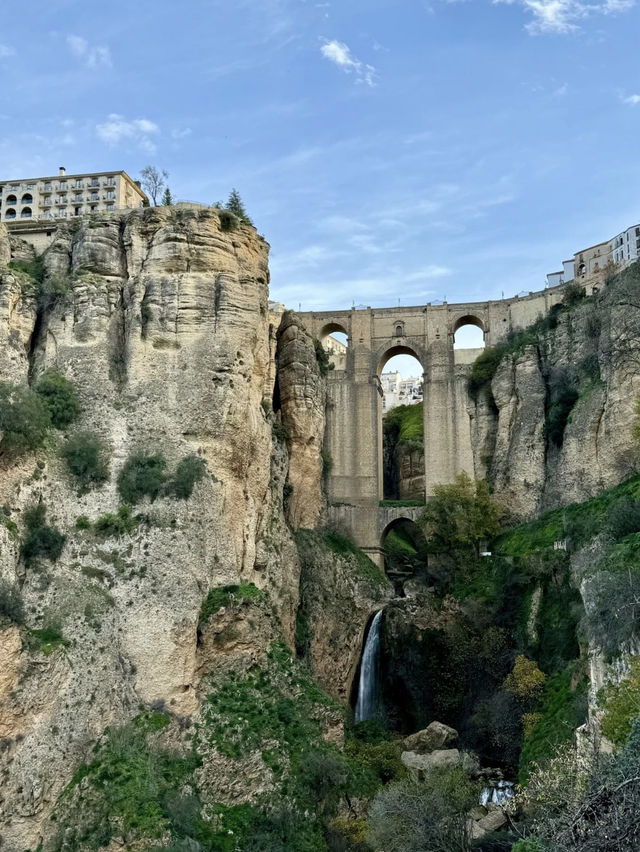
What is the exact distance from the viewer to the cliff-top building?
58594 millimetres

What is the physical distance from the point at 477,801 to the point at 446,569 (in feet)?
54.1

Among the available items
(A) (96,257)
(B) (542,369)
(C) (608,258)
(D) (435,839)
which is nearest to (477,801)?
(D) (435,839)

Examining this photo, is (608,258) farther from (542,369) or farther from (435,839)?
(435,839)

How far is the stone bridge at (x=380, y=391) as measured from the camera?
52.2m

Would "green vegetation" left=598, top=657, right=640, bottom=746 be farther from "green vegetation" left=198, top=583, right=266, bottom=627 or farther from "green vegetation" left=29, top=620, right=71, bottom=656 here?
"green vegetation" left=29, top=620, right=71, bottom=656

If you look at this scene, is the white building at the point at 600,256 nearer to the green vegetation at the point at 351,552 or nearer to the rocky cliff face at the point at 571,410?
the rocky cliff face at the point at 571,410

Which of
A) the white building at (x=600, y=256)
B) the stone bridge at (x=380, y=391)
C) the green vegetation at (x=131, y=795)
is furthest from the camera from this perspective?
the white building at (x=600, y=256)

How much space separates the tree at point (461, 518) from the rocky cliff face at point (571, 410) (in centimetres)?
174

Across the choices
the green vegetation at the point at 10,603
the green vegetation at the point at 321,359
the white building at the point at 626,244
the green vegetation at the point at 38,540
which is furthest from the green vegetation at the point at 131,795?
the white building at the point at 626,244

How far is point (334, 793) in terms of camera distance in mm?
29438

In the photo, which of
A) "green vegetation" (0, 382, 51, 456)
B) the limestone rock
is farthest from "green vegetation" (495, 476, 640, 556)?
"green vegetation" (0, 382, 51, 456)

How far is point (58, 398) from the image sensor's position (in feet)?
110

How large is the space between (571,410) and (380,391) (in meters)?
11.8

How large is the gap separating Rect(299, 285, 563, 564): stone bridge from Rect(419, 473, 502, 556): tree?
322 cm
